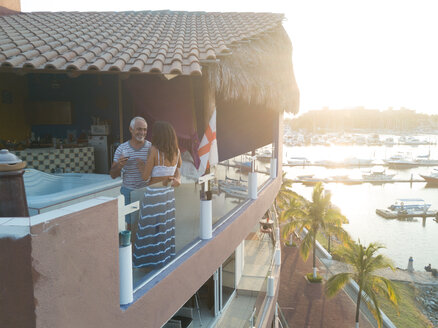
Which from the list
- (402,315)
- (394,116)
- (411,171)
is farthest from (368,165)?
(394,116)

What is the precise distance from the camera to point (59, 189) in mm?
6203

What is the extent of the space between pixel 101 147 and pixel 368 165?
83.9 metres

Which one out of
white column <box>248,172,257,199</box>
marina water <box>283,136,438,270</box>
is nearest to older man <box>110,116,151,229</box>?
white column <box>248,172,257,199</box>

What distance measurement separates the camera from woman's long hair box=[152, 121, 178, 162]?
425 centimetres

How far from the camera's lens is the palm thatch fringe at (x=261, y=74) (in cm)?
700

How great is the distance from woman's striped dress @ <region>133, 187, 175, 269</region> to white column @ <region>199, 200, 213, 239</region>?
40.2 inches

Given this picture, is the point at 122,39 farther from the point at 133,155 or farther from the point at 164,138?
the point at 164,138

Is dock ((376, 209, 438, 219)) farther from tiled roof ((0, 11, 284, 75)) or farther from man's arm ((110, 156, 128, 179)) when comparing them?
man's arm ((110, 156, 128, 179))

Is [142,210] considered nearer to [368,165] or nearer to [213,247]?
[213,247]

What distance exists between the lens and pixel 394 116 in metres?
184

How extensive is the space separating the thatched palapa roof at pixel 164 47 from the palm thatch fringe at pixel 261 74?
0.02 meters

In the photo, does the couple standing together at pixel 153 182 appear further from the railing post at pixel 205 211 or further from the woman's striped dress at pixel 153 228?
the railing post at pixel 205 211

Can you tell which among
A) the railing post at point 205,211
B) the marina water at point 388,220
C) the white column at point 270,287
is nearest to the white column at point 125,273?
the railing post at point 205,211

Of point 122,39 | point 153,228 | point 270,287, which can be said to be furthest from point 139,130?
point 270,287
